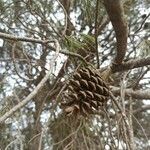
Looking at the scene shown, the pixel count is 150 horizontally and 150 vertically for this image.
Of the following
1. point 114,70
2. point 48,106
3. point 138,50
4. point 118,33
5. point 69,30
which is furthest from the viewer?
point 48,106

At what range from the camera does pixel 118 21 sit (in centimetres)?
79

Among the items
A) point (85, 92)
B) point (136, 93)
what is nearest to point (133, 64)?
point (85, 92)

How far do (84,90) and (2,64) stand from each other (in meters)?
0.86

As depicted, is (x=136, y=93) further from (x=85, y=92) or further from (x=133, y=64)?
(x=85, y=92)

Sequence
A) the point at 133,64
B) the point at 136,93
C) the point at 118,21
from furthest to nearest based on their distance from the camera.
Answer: the point at 136,93
the point at 133,64
the point at 118,21

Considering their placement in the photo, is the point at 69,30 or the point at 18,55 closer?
the point at 69,30

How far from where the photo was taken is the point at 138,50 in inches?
45.0

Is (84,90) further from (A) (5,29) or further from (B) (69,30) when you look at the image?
(A) (5,29)

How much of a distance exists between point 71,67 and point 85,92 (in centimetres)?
46

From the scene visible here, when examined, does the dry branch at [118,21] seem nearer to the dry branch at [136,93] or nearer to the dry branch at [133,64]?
the dry branch at [133,64]

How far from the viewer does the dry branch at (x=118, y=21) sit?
739 mm

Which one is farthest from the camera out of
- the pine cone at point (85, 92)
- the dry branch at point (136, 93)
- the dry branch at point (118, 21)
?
the dry branch at point (136, 93)

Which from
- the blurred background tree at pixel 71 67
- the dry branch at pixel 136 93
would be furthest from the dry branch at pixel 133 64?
the dry branch at pixel 136 93

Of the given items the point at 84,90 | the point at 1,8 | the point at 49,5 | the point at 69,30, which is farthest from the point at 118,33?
the point at 49,5
